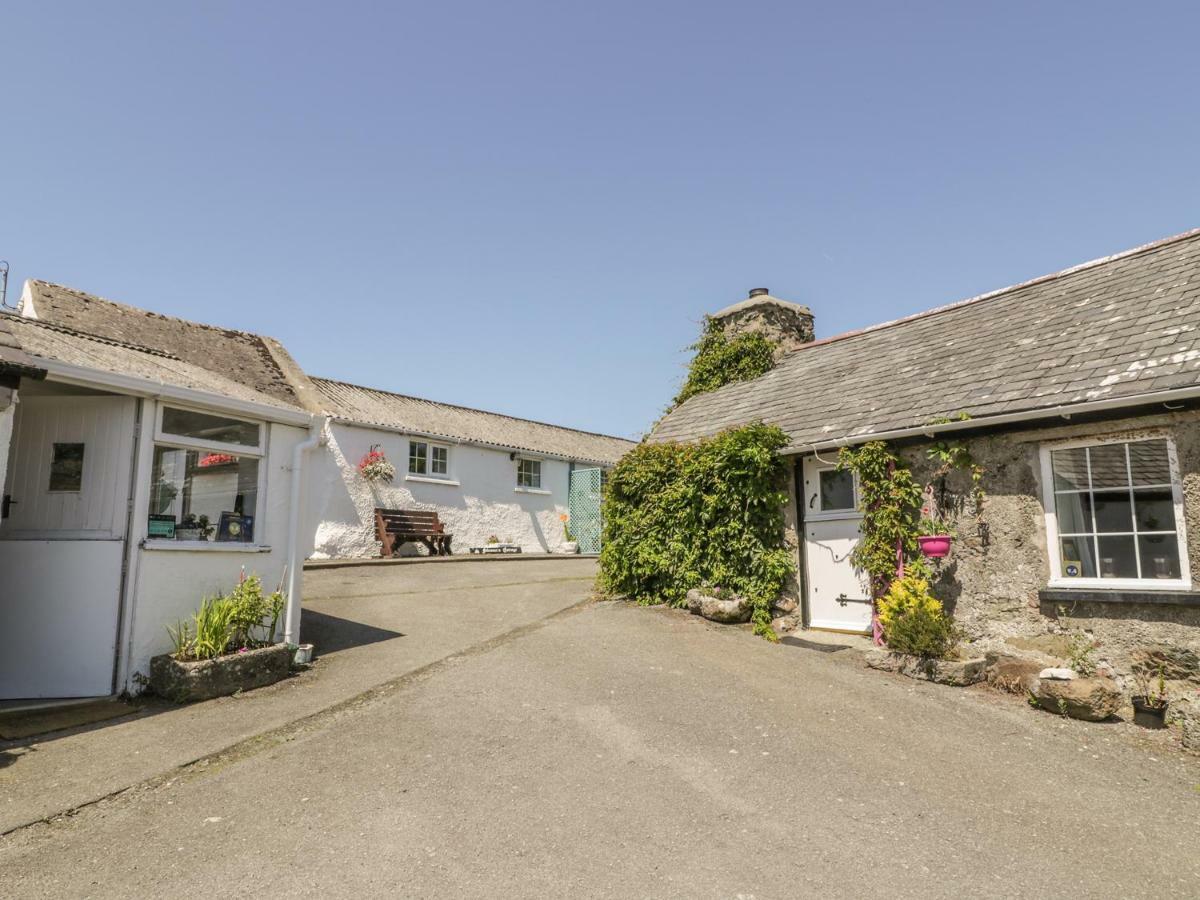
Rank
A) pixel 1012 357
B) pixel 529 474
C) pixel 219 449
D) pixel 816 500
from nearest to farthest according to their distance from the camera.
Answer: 1. pixel 219 449
2. pixel 1012 357
3. pixel 816 500
4. pixel 529 474

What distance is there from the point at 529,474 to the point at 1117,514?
57.5 feet

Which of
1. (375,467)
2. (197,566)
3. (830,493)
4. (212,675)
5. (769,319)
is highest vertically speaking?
(769,319)

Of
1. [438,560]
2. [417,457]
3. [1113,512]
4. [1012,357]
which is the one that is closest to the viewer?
[1113,512]

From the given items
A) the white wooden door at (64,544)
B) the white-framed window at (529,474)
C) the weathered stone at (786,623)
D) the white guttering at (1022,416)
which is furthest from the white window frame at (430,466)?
the white guttering at (1022,416)

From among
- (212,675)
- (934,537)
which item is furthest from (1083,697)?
(212,675)

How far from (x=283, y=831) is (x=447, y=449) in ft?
55.2

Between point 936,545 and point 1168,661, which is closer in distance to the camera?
point 1168,661

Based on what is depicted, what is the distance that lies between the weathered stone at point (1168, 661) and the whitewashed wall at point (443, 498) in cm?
1365

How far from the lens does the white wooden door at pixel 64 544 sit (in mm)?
7070

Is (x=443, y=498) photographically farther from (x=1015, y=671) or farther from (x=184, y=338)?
(x=1015, y=671)

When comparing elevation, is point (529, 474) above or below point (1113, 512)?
above

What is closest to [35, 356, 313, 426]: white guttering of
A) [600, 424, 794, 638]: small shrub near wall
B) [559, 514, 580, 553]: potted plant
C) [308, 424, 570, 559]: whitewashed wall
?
[600, 424, 794, 638]: small shrub near wall

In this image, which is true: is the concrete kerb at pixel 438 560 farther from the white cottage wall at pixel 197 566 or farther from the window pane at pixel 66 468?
the window pane at pixel 66 468

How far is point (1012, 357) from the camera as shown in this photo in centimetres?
939
